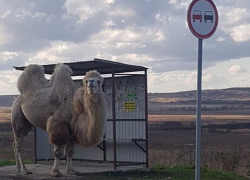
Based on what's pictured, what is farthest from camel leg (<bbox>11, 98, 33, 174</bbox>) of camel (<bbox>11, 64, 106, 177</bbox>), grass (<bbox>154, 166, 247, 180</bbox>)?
grass (<bbox>154, 166, 247, 180</bbox>)

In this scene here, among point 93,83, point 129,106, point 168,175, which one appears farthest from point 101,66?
point 168,175

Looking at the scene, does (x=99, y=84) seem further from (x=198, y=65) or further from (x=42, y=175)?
(x=198, y=65)

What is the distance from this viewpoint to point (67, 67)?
17.1 m

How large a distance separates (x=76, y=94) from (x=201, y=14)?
6.58m

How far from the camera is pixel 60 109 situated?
16.7 m

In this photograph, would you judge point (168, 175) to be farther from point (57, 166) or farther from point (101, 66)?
point (101, 66)

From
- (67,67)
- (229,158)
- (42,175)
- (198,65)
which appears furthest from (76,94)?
(229,158)

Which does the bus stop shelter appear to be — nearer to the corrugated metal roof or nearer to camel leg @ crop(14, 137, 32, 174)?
the corrugated metal roof

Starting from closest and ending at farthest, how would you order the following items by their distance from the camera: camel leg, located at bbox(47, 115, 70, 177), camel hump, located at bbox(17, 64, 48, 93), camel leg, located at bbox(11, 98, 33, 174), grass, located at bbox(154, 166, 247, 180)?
camel leg, located at bbox(47, 115, 70, 177) < grass, located at bbox(154, 166, 247, 180) < camel hump, located at bbox(17, 64, 48, 93) < camel leg, located at bbox(11, 98, 33, 174)

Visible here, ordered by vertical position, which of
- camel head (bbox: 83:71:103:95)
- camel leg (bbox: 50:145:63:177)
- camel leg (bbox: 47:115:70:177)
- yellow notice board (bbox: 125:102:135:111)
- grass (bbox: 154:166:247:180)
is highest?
camel head (bbox: 83:71:103:95)

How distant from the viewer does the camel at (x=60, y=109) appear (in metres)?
15.7

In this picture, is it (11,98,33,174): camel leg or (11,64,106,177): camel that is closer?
(11,64,106,177): camel

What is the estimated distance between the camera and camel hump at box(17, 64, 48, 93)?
1775 cm

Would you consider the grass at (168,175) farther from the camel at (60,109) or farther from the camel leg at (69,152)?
the camel at (60,109)
